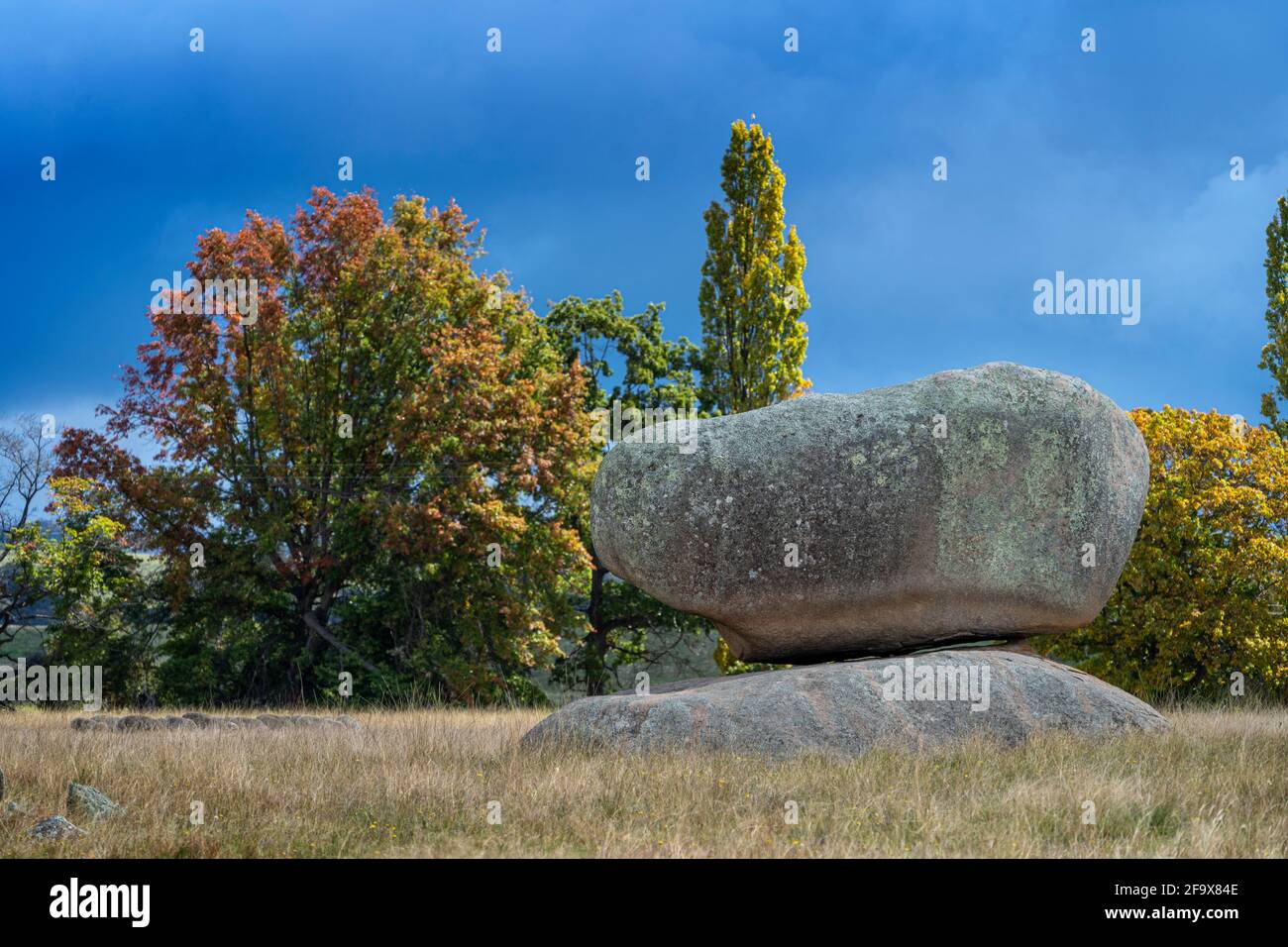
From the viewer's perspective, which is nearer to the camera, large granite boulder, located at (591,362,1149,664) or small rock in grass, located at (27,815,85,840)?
small rock in grass, located at (27,815,85,840)

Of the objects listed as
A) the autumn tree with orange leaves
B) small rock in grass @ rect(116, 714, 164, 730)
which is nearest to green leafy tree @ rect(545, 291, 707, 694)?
the autumn tree with orange leaves

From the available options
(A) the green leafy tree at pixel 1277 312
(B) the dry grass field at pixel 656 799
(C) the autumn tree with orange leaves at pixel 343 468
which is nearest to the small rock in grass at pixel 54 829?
(B) the dry grass field at pixel 656 799

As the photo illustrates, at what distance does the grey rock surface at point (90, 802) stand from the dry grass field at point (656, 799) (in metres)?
0.10

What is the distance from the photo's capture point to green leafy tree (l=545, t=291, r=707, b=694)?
963 inches

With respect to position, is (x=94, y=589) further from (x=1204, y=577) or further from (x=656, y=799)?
(x=1204, y=577)

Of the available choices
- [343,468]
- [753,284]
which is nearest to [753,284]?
[753,284]

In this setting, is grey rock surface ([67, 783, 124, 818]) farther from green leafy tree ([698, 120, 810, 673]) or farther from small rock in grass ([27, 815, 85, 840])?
green leafy tree ([698, 120, 810, 673])

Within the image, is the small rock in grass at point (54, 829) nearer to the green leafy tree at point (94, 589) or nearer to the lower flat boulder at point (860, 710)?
the lower flat boulder at point (860, 710)

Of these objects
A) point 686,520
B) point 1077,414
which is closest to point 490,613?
point 686,520

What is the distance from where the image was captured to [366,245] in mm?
21031

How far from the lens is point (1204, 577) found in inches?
651

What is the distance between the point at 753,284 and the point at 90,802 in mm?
16973

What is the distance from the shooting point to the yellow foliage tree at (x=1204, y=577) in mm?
16234

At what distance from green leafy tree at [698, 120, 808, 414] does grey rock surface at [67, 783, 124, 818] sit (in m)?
16.1
